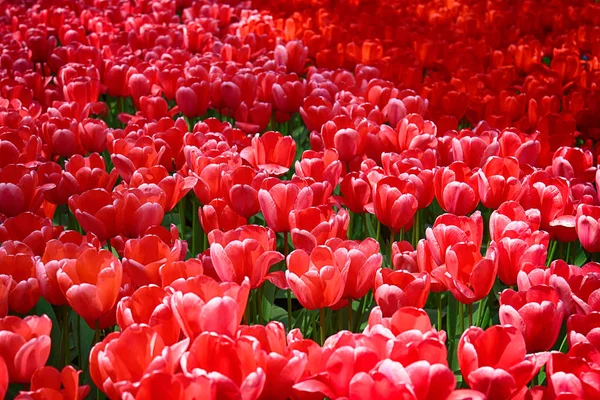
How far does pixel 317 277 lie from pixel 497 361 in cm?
40

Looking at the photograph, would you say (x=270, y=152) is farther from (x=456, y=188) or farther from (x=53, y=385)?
(x=53, y=385)

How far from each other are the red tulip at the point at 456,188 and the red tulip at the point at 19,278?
1076mm

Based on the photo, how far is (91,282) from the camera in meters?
1.54

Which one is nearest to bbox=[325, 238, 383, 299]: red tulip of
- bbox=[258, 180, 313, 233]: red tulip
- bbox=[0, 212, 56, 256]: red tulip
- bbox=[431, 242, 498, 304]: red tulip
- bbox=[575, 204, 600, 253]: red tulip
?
bbox=[431, 242, 498, 304]: red tulip

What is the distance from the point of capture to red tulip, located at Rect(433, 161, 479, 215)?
1.99m

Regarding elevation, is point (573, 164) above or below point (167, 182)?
below

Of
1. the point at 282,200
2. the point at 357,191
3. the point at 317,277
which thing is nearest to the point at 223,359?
the point at 317,277

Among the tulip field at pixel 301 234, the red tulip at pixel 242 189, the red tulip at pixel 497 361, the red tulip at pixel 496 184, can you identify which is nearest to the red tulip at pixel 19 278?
the tulip field at pixel 301 234

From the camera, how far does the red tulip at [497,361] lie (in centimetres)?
120

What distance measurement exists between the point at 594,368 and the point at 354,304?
1034 millimetres

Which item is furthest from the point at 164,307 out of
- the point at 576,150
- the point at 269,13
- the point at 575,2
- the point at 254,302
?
the point at 575,2

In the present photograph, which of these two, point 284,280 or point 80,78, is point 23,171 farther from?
point 80,78

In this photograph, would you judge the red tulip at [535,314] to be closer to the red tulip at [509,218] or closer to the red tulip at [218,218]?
the red tulip at [509,218]

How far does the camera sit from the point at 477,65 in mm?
3912
